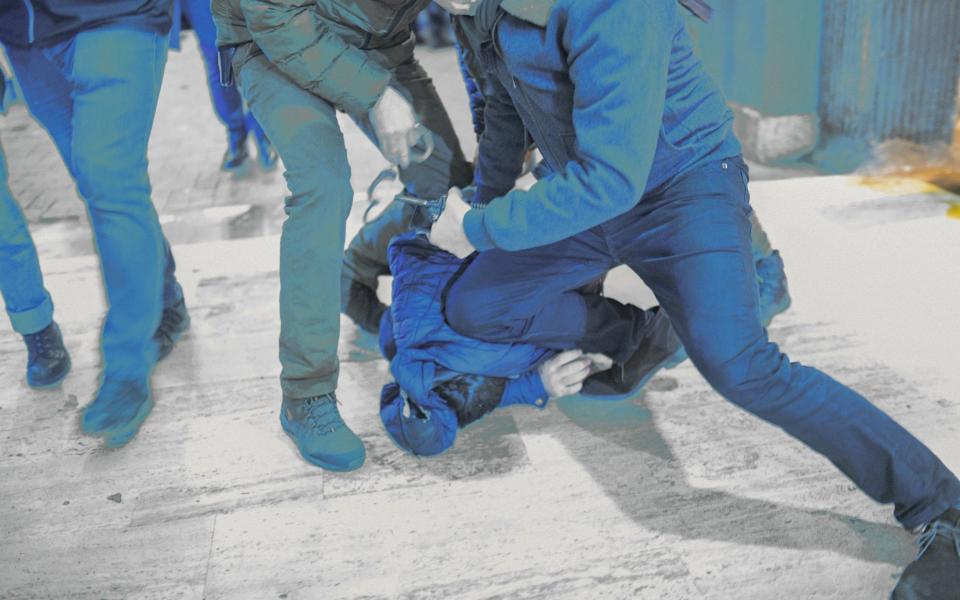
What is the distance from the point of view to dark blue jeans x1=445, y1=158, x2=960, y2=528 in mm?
1516

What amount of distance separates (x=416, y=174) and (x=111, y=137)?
659mm

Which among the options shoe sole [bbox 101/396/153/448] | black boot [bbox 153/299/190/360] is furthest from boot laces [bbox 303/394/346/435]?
black boot [bbox 153/299/190/360]

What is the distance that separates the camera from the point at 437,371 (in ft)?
6.54

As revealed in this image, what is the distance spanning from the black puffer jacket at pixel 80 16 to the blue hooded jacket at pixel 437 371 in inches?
28.8

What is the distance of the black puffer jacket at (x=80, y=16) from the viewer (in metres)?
1.97

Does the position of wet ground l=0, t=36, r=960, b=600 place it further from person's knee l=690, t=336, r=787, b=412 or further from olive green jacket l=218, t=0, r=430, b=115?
olive green jacket l=218, t=0, r=430, b=115

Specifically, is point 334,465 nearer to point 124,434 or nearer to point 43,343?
point 124,434

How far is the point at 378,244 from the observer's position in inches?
94.0

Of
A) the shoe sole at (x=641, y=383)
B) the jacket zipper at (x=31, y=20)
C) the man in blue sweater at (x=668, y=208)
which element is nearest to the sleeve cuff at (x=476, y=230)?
the man in blue sweater at (x=668, y=208)

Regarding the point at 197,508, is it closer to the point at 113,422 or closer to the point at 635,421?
the point at 113,422

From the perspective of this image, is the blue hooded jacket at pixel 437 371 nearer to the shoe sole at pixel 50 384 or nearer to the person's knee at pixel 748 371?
the person's knee at pixel 748 371

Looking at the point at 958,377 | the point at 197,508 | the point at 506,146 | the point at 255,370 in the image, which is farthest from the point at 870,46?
the point at 197,508

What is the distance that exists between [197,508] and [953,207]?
2.41 m

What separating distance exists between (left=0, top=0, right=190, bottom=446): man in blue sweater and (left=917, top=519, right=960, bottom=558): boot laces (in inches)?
61.9
